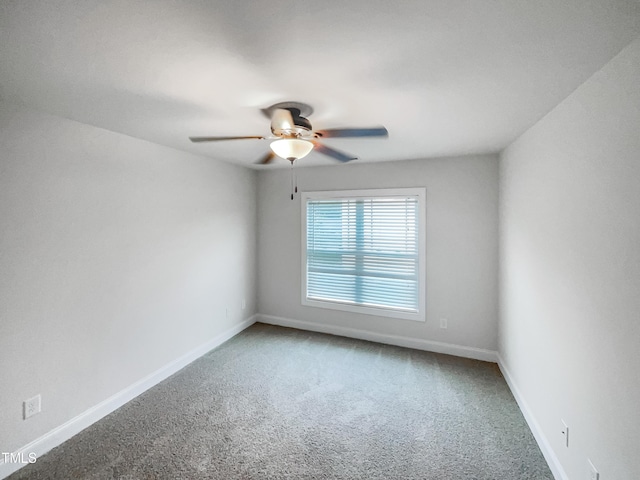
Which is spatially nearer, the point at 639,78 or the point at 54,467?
the point at 639,78

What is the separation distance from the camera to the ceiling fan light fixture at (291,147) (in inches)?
77.4

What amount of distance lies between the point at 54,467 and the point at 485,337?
3.97 meters

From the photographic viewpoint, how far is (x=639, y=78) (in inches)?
47.6

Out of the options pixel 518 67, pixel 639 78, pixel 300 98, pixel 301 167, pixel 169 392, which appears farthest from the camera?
pixel 301 167

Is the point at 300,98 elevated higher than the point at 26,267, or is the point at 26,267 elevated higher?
the point at 300,98

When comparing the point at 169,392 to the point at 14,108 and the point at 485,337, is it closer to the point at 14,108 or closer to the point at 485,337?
the point at 14,108

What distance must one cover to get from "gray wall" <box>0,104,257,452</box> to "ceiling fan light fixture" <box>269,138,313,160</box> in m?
1.59

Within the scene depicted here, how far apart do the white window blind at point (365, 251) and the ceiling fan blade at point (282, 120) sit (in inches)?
86.6

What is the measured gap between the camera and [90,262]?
7.95 feet

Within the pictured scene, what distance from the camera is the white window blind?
3.82 meters

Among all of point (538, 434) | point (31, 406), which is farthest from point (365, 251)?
point (31, 406)

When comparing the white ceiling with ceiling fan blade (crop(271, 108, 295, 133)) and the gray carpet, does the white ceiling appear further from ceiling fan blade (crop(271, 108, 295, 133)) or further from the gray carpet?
the gray carpet

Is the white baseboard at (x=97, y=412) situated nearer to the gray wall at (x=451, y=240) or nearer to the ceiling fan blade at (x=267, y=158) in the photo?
the gray wall at (x=451, y=240)

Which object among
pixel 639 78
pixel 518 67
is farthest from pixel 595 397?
pixel 518 67
